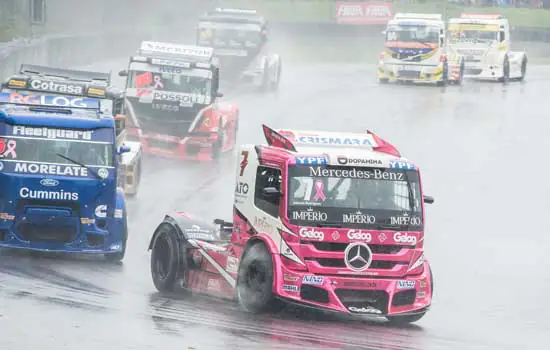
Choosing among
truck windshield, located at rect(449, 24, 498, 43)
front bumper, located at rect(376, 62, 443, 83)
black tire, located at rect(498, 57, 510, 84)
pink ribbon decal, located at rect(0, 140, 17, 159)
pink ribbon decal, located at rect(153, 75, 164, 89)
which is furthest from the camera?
black tire, located at rect(498, 57, 510, 84)

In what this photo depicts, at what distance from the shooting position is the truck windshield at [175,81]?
30.7 m

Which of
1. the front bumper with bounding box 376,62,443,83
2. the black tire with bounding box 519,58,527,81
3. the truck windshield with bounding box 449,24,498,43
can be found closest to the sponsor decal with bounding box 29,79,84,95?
the front bumper with bounding box 376,62,443,83

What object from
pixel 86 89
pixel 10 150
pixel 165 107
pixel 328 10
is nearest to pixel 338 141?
pixel 10 150

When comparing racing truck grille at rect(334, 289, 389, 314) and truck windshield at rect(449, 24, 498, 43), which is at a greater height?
truck windshield at rect(449, 24, 498, 43)

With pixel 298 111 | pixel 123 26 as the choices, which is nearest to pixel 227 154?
pixel 298 111

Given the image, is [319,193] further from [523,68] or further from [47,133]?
[523,68]

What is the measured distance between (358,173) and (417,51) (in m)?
30.2

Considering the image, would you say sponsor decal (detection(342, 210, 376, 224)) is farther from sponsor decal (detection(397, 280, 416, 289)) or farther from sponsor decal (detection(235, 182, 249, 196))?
sponsor decal (detection(235, 182, 249, 196))

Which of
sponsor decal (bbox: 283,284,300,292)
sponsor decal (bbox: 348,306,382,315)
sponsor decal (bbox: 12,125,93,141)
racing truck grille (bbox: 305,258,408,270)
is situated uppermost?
sponsor decal (bbox: 12,125,93,141)

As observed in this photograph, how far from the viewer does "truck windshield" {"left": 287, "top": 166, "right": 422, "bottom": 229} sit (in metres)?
14.5

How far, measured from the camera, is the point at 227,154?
3197 cm

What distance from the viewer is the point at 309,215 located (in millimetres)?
14508

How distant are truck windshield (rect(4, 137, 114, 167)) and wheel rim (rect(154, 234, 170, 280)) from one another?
2.19m

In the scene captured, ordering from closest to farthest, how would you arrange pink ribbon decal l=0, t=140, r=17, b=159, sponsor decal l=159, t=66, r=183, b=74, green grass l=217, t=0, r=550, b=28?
pink ribbon decal l=0, t=140, r=17, b=159
sponsor decal l=159, t=66, r=183, b=74
green grass l=217, t=0, r=550, b=28
